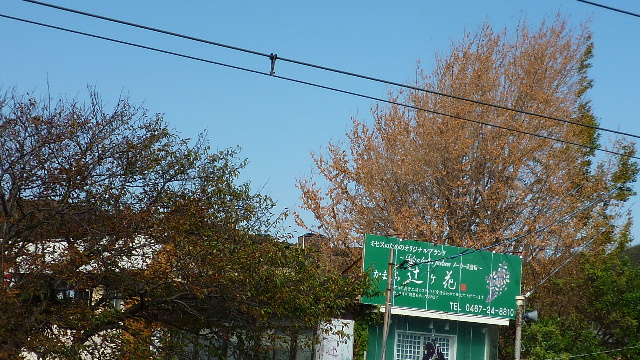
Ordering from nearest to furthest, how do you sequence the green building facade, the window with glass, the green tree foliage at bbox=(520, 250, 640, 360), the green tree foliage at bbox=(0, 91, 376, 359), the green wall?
the green tree foliage at bbox=(0, 91, 376, 359)
the green building facade
the green wall
the window with glass
the green tree foliage at bbox=(520, 250, 640, 360)

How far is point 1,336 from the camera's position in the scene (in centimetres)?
1586

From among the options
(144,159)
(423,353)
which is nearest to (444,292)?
(423,353)

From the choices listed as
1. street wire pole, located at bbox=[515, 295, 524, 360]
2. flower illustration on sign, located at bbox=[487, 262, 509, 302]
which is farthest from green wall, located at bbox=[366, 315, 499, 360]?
street wire pole, located at bbox=[515, 295, 524, 360]

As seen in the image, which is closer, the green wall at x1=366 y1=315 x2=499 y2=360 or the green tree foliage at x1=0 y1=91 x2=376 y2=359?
the green tree foliage at x1=0 y1=91 x2=376 y2=359

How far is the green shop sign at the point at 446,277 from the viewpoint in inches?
906

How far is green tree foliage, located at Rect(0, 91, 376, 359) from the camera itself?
1683 cm

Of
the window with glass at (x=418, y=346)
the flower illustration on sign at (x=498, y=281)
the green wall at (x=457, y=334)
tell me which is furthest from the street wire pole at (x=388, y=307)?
the flower illustration on sign at (x=498, y=281)

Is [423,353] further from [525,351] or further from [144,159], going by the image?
[144,159]

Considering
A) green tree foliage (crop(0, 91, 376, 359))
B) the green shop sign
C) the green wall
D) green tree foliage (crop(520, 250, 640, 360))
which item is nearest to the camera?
green tree foliage (crop(0, 91, 376, 359))

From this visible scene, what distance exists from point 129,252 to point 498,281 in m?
11.4

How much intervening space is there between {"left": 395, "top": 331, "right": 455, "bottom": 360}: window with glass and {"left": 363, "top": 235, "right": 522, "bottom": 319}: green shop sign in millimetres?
1061

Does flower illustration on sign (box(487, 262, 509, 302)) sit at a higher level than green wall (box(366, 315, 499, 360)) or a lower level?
higher

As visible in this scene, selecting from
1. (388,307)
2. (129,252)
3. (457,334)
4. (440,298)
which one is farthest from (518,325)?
(129,252)

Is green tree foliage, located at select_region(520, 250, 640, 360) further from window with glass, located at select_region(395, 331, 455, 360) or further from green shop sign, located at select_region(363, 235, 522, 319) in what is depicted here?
window with glass, located at select_region(395, 331, 455, 360)
